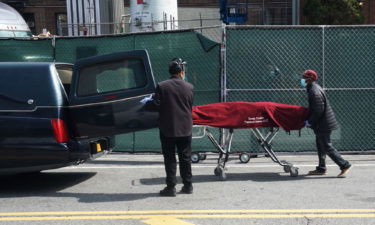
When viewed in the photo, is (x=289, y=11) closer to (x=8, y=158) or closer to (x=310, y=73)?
(x=310, y=73)

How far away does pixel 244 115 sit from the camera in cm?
759

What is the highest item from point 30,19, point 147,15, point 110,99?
point 30,19

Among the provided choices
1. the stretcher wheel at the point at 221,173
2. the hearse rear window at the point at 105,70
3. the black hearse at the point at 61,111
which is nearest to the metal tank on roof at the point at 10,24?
the black hearse at the point at 61,111

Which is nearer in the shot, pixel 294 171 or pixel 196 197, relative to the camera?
pixel 196 197

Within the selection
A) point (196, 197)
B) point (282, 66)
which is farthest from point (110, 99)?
point (282, 66)

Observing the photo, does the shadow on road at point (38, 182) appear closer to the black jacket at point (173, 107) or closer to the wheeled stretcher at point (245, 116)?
the black jacket at point (173, 107)

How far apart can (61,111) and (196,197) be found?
2.16 meters

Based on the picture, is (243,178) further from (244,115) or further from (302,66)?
(302,66)

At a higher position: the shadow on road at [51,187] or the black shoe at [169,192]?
the black shoe at [169,192]

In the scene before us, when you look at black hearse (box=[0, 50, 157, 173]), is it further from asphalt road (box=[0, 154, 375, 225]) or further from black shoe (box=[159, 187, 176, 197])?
black shoe (box=[159, 187, 176, 197])

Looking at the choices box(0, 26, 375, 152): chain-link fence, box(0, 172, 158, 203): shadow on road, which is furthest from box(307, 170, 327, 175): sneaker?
box(0, 172, 158, 203): shadow on road

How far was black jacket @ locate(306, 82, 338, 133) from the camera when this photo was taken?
7.70m

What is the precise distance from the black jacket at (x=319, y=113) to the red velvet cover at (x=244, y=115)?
31 centimetres

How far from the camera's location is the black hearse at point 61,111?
686 centimetres
